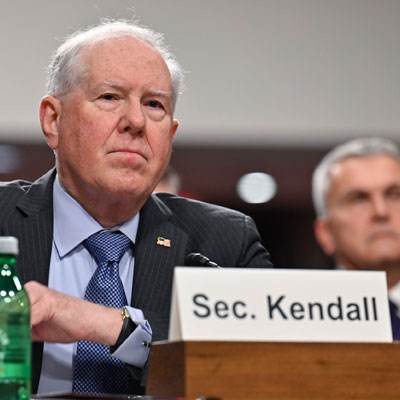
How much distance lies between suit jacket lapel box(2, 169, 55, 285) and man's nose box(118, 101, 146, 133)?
13.3 inches

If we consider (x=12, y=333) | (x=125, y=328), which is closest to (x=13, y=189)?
(x=125, y=328)

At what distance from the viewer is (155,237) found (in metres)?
2.38

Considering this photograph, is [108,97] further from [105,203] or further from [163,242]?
[163,242]

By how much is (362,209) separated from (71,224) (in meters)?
1.47

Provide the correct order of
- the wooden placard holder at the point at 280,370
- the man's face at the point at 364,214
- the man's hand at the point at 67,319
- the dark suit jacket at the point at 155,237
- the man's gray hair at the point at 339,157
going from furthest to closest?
the man's gray hair at the point at 339,157, the man's face at the point at 364,214, the dark suit jacket at the point at 155,237, the man's hand at the point at 67,319, the wooden placard holder at the point at 280,370

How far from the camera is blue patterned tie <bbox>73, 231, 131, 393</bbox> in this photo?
6.57 feet

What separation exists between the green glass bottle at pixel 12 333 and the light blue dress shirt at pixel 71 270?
0.52m

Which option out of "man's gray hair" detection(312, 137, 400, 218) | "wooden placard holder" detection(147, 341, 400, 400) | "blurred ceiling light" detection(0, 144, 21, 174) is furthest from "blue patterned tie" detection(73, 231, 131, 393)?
"blurred ceiling light" detection(0, 144, 21, 174)

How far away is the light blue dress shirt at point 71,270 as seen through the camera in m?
1.88

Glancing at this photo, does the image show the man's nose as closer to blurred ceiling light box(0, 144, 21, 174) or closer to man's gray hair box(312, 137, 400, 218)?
man's gray hair box(312, 137, 400, 218)

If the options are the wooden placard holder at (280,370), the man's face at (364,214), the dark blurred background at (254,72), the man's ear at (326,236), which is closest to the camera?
the wooden placard holder at (280,370)

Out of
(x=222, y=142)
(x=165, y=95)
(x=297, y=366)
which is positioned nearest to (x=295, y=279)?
(x=297, y=366)

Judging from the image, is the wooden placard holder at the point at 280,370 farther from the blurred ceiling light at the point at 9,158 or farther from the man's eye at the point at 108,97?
the blurred ceiling light at the point at 9,158

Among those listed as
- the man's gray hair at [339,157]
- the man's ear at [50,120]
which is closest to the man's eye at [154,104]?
the man's ear at [50,120]
